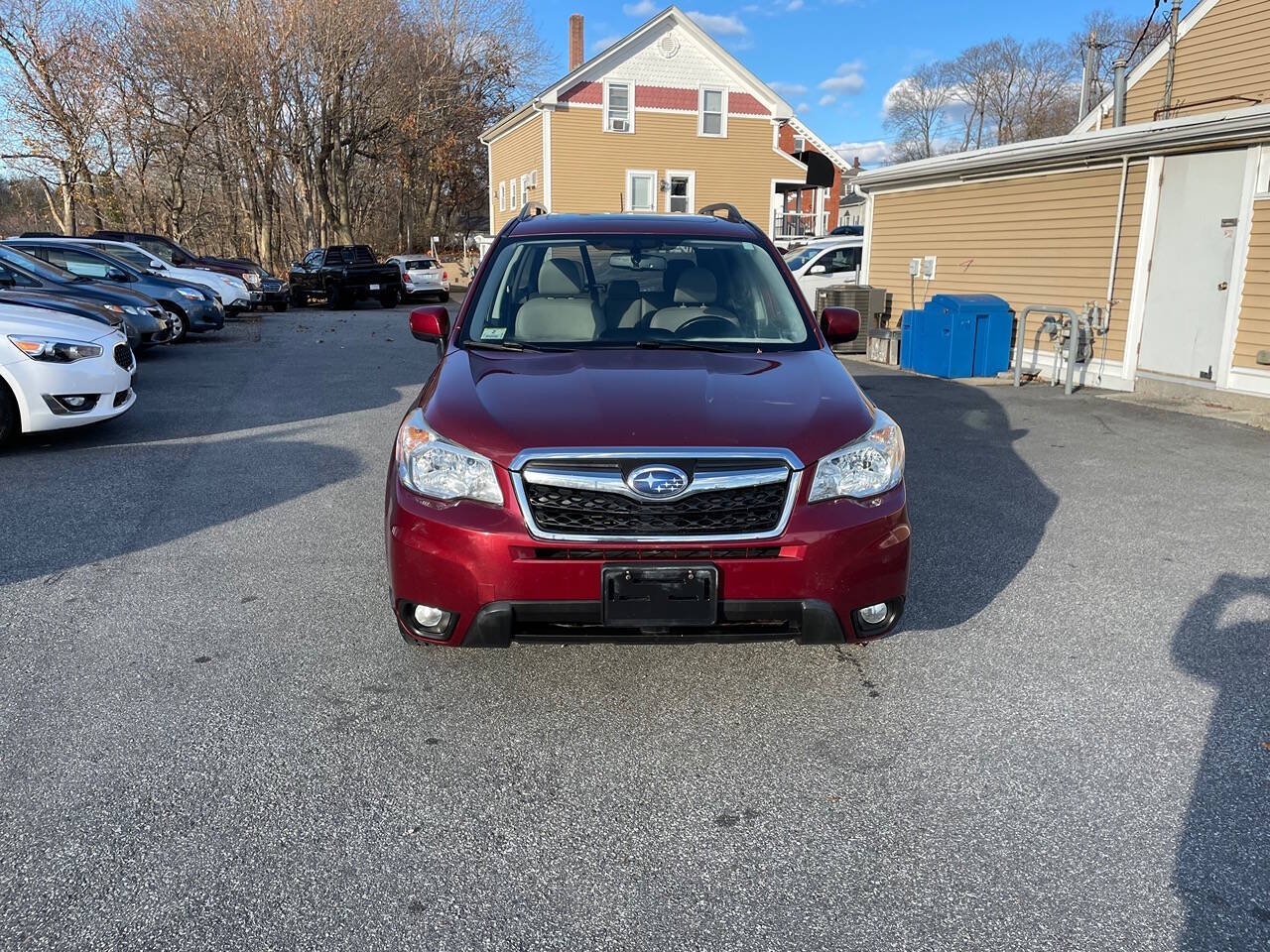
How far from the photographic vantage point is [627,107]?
104 ft

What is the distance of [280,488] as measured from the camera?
21.9ft

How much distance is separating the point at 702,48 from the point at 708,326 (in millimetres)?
31143

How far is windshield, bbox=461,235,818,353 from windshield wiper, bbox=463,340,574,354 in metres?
0.01

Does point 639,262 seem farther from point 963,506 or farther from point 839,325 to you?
point 963,506

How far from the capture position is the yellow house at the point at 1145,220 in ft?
32.4

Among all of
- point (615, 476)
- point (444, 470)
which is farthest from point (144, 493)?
point (615, 476)

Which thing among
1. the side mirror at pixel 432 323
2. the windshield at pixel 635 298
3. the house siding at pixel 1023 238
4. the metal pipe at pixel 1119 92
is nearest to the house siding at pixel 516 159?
the house siding at pixel 1023 238

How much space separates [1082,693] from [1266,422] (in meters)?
7.10

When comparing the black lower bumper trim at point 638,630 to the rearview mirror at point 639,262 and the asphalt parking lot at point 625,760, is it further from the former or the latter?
the rearview mirror at point 639,262

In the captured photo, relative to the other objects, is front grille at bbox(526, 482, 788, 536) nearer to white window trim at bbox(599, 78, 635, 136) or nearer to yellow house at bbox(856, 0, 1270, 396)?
yellow house at bbox(856, 0, 1270, 396)

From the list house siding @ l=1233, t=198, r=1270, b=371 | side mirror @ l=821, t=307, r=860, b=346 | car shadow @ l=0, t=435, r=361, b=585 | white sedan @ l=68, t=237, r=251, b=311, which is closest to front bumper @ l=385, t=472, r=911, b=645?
side mirror @ l=821, t=307, r=860, b=346

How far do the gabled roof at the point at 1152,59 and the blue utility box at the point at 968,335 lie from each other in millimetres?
5796

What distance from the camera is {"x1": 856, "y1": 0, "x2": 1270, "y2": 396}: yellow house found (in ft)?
32.4

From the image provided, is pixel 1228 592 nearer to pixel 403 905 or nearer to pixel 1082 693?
pixel 1082 693
